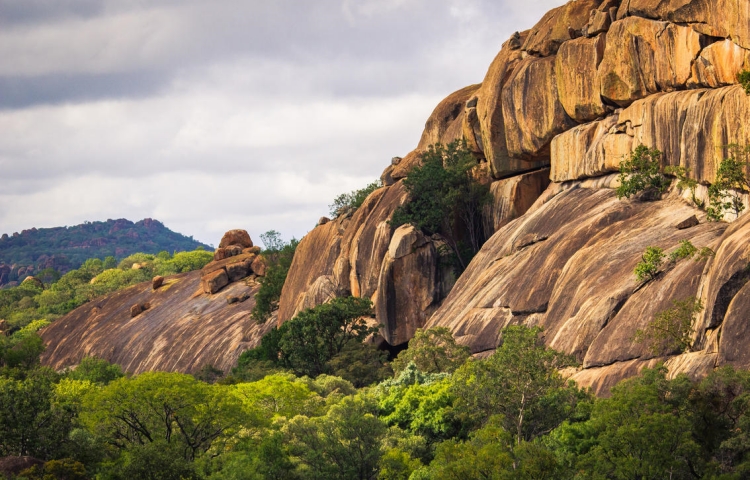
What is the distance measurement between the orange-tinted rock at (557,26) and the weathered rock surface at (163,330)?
1199 inches

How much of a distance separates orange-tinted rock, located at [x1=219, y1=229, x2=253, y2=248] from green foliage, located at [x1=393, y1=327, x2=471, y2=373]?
191 ft

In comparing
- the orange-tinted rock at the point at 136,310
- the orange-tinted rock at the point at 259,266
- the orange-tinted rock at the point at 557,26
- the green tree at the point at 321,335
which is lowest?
the green tree at the point at 321,335

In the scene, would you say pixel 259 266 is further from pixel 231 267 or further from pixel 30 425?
pixel 30 425

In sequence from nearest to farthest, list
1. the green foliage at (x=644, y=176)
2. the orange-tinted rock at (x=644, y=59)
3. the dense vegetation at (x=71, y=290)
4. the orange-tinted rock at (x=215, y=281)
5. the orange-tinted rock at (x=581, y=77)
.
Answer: the orange-tinted rock at (x=644, y=59)
the green foliage at (x=644, y=176)
the orange-tinted rock at (x=581, y=77)
the orange-tinted rock at (x=215, y=281)
the dense vegetation at (x=71, y=290)

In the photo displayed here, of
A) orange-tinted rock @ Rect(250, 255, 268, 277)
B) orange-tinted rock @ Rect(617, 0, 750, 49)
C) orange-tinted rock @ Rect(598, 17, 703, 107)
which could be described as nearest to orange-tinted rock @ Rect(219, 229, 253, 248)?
orange-tinted rock @ Rect(250, 255, 268, 277)

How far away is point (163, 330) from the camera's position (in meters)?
89.6

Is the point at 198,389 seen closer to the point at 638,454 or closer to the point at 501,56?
the point at 638,454

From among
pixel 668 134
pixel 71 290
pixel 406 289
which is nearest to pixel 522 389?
pixel 668 134

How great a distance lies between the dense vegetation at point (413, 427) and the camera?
91.2 feet

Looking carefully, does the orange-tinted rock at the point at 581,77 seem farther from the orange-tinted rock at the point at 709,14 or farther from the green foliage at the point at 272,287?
the green foliage at the point at 272,287

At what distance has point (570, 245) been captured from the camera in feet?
150

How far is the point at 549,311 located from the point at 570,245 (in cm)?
408

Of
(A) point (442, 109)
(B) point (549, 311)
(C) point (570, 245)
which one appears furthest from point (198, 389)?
(A) point (442, 109)

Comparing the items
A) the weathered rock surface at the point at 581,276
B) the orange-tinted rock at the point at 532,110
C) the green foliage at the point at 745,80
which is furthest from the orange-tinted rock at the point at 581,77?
the green foliage at the point at 745,80
